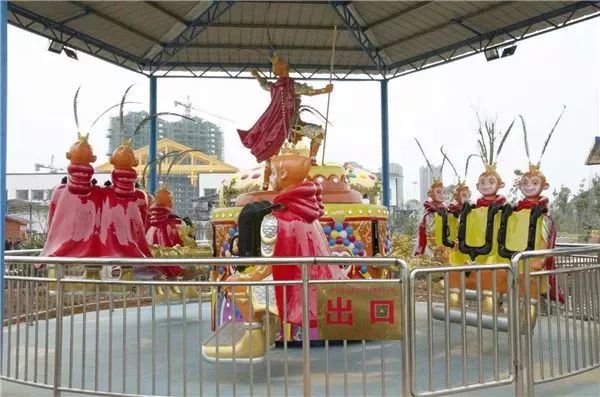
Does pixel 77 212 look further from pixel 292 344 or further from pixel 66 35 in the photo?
→ pixel 66 35

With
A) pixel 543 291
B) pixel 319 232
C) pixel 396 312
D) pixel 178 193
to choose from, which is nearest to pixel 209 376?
pixel 319 232

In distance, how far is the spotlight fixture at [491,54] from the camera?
12.1 m

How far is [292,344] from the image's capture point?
5.50 m

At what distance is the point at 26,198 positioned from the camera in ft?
89.6

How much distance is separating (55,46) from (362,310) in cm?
993

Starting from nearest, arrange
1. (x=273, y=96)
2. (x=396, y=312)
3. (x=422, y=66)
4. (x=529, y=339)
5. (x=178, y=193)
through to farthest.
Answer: (x=396, y=312)
(x=529, y=339)
(x=273, y=96)
(x=422, y=66)
(x=178, y=193)

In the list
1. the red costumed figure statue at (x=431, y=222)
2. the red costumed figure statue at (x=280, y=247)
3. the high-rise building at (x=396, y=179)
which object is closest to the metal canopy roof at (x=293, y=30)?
the red costumed figure statue at (x=431, y=222)

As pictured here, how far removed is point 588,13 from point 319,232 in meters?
8.29

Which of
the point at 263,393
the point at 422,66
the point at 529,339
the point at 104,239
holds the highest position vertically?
the point at 422,66

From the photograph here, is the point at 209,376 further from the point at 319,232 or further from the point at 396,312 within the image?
the point at 396,312

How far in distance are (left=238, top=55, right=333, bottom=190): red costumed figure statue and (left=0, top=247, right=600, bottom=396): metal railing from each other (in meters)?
1.38

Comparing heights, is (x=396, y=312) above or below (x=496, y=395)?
above

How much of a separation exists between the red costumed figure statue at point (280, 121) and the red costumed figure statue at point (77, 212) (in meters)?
1.58

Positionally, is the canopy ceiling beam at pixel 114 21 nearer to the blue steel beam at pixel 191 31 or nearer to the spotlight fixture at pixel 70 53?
the blue steel beam at pixel 191 31
